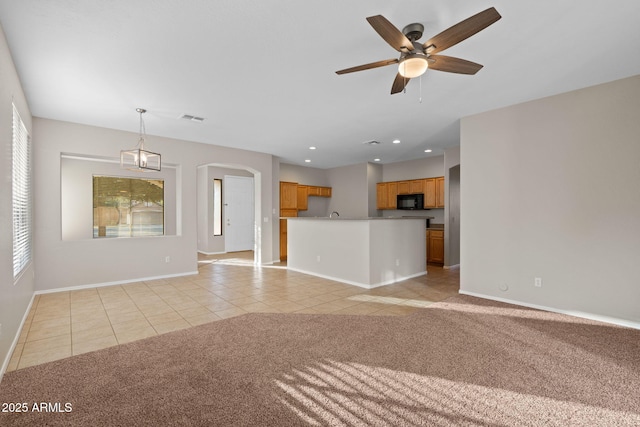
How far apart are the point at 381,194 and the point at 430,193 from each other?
59.3 inches

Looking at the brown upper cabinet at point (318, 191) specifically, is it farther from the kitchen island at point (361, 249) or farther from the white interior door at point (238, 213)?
the kitchen island at point (361, 249)

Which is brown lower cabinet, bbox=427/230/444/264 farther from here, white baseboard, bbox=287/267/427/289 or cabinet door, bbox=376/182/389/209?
cabinet door, bbox=376/182/389/209

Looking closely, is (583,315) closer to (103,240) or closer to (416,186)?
(416,186)

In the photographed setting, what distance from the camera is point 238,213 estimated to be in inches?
365

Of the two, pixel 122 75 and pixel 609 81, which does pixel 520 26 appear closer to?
pixel 609 81

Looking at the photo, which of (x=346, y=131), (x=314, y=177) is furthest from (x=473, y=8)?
(x=314, y=177)

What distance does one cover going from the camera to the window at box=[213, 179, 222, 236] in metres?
8.87

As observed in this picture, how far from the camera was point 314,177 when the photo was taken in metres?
9.26

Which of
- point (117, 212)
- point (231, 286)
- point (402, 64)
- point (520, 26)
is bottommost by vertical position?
point (231, 286)

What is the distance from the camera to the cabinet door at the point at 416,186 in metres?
7.61

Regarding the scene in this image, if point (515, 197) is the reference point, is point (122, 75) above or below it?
above

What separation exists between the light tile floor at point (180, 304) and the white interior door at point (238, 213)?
3.24 m

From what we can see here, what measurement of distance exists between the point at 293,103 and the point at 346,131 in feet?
5.27

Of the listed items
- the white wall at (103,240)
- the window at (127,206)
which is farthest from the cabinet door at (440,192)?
the window at (127,206)
